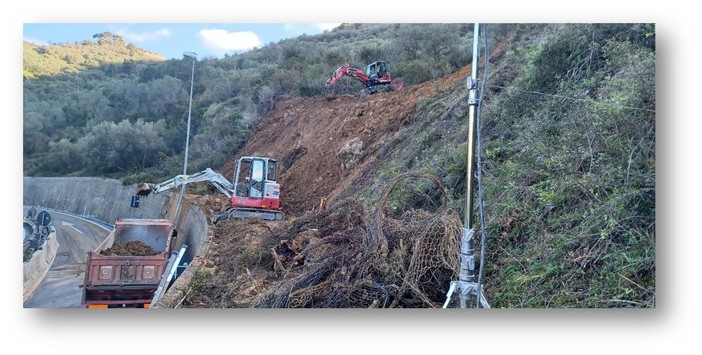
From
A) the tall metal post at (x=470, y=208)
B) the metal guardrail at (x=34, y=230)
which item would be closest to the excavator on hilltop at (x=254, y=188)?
the metal guardrail at (x=34, y=230)

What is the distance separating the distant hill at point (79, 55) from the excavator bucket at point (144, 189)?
3.39 ft

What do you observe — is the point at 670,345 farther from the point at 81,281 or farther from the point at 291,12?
the point at 81,281

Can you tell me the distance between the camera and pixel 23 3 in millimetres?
4770

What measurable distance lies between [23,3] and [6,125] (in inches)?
37.2

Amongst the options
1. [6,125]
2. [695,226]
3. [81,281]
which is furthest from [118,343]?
[695,226]

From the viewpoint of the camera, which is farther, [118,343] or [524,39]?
[524,39]

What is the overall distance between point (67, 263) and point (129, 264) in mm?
473

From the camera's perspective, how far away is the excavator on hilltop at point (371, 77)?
5.36 metres

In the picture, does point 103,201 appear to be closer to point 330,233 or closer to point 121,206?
point 121,206

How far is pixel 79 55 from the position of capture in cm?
498

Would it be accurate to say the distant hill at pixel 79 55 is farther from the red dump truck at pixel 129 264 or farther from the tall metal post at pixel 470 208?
the tall metal post at pixel 470 208

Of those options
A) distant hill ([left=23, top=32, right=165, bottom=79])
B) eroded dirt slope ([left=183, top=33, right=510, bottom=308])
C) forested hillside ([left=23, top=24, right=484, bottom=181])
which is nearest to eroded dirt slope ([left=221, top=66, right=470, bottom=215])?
eroded dirt slope ([left=183, top=33, right=510, bottom=308])

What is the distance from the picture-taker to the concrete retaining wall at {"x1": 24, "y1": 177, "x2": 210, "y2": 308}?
5059mm

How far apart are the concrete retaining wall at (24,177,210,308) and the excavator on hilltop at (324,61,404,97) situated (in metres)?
1.68
